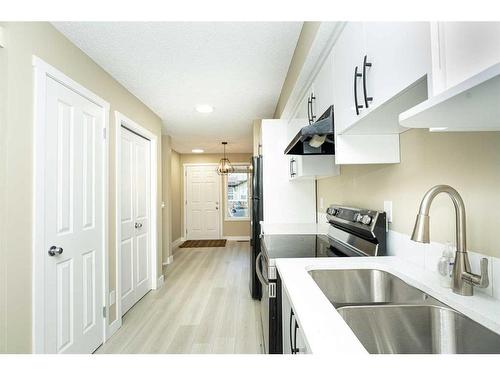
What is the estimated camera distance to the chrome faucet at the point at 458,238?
771 millimetres

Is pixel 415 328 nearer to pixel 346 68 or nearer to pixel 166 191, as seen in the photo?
pixel 346 68

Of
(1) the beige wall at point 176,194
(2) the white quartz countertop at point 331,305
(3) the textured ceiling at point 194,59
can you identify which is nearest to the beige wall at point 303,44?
(3) the textured ceiling at point 194,59

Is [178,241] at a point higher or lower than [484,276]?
lower

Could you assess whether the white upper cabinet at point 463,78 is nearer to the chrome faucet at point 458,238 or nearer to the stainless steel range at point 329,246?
the chrome faucet at point 458,238

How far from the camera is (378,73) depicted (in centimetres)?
87

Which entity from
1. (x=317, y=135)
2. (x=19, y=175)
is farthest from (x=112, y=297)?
(x=317, y=135)

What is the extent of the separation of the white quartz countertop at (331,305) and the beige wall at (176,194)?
18.0 ft

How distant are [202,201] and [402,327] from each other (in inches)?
256

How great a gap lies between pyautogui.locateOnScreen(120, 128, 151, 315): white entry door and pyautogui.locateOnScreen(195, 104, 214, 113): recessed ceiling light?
2.56 ft

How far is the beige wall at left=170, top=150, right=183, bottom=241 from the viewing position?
6.33m

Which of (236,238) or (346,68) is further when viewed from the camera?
(236,238)

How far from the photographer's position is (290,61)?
7.22 feet

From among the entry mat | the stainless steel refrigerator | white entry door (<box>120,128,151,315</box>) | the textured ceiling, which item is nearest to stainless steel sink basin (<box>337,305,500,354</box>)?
the textured ceiling
